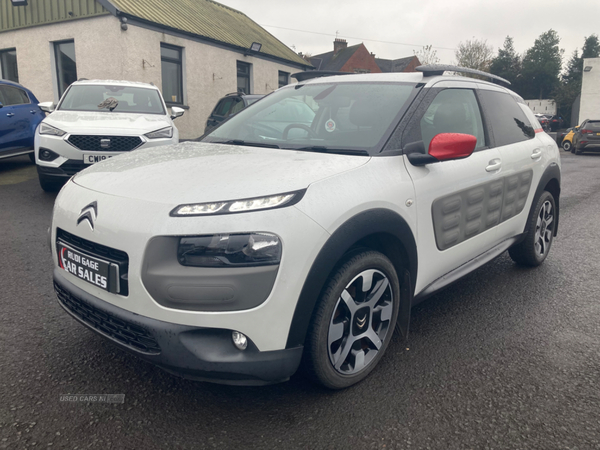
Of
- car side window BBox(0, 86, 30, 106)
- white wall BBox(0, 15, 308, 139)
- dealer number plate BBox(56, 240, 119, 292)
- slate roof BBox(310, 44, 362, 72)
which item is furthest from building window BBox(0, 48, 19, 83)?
slate roof BBox(310, 44, 362, 72)

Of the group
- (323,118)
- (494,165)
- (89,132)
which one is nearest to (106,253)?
(323,118)

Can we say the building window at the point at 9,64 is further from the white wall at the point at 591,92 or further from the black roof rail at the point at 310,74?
the white wall at the point at 591,92

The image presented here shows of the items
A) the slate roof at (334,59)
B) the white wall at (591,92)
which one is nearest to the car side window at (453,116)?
the white wall at (591,92)

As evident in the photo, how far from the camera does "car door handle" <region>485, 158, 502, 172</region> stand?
136 inches

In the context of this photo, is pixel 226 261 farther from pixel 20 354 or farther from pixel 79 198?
pixel 20 354

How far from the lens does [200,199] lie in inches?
84.1

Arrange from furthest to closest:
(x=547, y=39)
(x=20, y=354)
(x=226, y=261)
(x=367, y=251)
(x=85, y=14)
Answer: (x=547, y=39) → (x=85, y=14) → (x=20, y=354) → (x=367, y=251) → (x=226, y=261)

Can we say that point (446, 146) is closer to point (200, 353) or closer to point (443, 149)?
point (443, 149)

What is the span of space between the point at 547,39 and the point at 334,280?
10093 centimetres

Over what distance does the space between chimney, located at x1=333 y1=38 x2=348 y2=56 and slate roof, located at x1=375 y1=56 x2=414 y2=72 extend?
339 inches

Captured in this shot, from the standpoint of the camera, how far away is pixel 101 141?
22.5 ft

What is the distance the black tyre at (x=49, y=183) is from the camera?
7.13 meters

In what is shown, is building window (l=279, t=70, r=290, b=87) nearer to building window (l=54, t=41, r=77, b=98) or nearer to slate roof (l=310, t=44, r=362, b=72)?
building window (l=54, t=41, r=77, b=98)

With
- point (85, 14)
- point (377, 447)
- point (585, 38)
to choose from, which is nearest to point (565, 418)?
point (377, 447)
